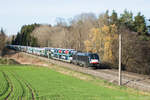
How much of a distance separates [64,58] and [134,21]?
2460cm

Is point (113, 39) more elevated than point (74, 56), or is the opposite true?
point (113, 39)

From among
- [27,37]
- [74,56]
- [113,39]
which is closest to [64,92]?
[74,56]

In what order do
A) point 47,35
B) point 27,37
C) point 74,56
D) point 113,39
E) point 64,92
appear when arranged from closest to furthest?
point 64,92
point 74,56
point 113,39
point 47,35
point 27,37

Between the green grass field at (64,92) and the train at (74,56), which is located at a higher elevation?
the train at (74,56)

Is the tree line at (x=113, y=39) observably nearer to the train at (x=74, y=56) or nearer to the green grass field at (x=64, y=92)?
the train at (x=74, y=56)

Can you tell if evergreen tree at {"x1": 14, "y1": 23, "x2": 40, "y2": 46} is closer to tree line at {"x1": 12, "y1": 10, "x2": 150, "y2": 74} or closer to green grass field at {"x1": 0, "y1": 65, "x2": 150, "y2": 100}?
tree line at {"x1": 12, "y1": 10, "x2": 150, "y2": 74}

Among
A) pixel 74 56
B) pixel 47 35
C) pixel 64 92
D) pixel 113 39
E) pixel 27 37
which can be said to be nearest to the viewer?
pixel 64 92

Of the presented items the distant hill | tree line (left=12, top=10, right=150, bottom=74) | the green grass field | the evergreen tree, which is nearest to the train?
tree line (left=12, top=10, right=150, bottom=74)

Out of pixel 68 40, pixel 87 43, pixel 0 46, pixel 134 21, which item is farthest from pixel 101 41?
pixel 0 46

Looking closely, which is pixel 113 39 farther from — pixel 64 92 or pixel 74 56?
pixel 64 92

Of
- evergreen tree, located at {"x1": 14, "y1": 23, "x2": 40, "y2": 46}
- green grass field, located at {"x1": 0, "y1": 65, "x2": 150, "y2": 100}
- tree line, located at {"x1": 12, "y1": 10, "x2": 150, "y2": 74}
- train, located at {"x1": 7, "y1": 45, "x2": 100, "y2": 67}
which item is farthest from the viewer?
evergreen tree, located at {"x1": 14, "y1": 23, "x2": 40, "y2": 46}

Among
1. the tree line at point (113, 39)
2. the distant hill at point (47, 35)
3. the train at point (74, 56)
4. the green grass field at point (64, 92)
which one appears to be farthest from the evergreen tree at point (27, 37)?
the green grass field at point (64, 92)

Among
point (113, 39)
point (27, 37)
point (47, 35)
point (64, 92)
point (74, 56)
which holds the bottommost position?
point (64, 92)

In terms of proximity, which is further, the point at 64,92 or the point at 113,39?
the point at 113,39
